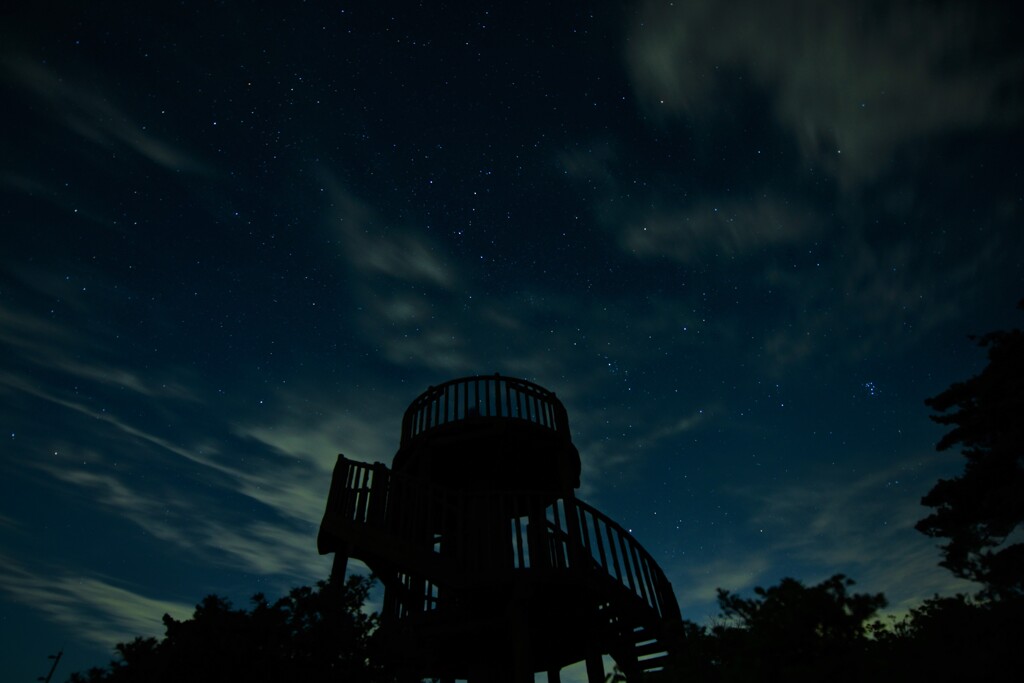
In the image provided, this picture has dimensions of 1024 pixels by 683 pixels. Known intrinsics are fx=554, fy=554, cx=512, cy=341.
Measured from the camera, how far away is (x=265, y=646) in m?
6.90

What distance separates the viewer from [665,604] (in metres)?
11.4

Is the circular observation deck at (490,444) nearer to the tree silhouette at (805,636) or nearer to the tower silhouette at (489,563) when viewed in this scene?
the tower silhouette at (489,563)

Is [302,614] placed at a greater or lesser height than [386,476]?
lesser

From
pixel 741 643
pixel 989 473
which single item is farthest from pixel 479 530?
pixel 989 473

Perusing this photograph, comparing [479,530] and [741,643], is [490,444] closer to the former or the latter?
[479,530]

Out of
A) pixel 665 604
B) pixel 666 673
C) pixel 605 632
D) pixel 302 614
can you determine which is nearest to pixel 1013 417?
pixel 665 604

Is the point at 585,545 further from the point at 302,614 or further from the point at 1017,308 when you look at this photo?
the point at 1017,308

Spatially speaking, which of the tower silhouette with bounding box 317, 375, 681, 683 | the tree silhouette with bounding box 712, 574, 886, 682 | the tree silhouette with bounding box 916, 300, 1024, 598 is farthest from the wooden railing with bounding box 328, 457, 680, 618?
the tree silhouette with bounding box 916, 300, 1024, 598

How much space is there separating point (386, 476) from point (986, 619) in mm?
8304

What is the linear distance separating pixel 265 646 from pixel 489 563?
3.92m

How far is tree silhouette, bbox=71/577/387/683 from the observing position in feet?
22.1

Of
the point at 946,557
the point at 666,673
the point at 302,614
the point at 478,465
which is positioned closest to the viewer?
the point at 666,673

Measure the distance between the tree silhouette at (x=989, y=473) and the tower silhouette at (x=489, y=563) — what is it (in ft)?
37.1

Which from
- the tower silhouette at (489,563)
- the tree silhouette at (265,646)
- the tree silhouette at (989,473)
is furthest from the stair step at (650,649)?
the tree silhouette at (989,473)
